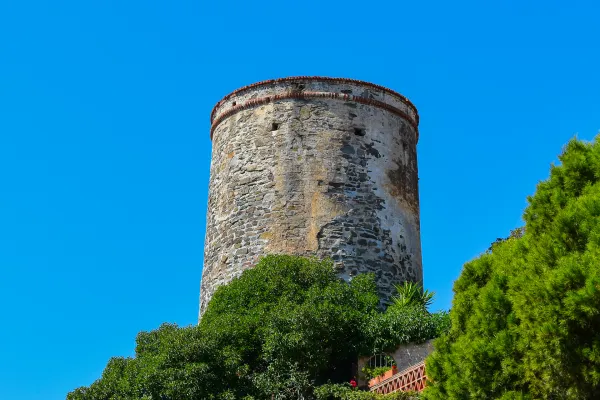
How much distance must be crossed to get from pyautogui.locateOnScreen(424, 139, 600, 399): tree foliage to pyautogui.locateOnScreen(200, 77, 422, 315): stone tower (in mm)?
6967

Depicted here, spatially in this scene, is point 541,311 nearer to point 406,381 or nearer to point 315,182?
point 406,381

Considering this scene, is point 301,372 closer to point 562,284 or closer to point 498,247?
point 498,247

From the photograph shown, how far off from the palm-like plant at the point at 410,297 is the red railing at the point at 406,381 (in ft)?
9.14

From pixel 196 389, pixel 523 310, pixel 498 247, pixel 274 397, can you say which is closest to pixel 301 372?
pixel 274 397

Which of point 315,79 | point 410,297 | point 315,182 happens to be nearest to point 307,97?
point 315,79

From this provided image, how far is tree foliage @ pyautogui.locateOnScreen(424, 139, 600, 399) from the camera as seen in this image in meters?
8.97

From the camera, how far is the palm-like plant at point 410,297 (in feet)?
56.9

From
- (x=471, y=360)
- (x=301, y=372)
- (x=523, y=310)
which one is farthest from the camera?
(x=301, y=372)

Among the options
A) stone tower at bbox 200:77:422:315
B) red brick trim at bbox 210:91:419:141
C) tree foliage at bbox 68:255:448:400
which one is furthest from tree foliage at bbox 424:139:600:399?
red brick trim at bbox 210:91:419:141

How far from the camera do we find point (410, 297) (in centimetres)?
1752

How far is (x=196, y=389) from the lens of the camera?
14.0m

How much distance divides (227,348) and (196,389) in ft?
3.90

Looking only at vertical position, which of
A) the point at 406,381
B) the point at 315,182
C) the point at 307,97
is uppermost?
the point at 307,97

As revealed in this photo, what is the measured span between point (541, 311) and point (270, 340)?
22.0 feet
